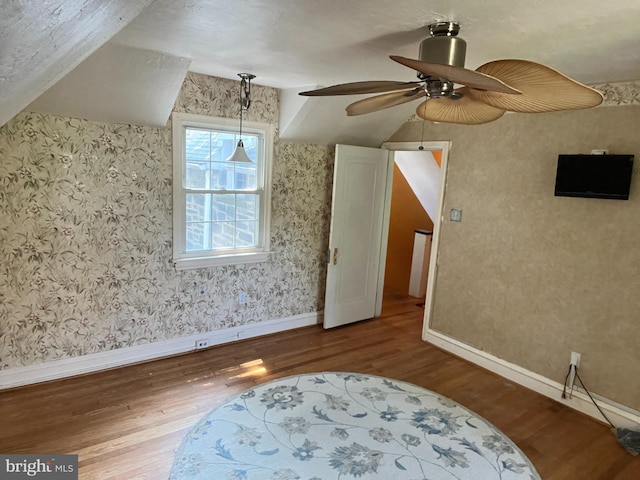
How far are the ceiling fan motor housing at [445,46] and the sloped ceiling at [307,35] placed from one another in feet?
0.22

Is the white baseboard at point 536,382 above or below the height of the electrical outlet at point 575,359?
below

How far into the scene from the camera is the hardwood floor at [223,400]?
2389 millimetres

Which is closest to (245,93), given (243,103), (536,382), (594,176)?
(243,103)

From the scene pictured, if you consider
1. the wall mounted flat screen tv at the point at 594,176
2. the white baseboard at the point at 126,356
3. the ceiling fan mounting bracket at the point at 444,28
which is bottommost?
the white baseboard at the point at 126,356

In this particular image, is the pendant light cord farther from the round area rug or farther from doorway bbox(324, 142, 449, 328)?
the round area rug

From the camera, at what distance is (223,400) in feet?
9.65

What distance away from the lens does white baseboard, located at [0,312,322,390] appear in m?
2.99

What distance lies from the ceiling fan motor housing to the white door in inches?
87.6

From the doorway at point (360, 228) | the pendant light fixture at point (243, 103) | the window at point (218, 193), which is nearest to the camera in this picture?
the pendant light fixture at point (243, 103)

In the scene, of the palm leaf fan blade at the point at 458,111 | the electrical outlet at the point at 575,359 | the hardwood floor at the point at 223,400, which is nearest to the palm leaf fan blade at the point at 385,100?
the palm leaf fan blade at the point at 458,111

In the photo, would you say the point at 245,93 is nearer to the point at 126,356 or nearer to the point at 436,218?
the point at 436,218

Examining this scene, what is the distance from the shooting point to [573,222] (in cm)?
304

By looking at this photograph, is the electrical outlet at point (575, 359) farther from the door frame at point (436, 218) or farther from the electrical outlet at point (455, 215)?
the electrical outlet at point (455, 215)

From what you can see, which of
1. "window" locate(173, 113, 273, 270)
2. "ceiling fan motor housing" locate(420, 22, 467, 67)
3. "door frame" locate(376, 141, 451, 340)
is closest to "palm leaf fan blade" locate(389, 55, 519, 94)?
"ceiling fan motor housing" locate(420, 22, 467, 67)
